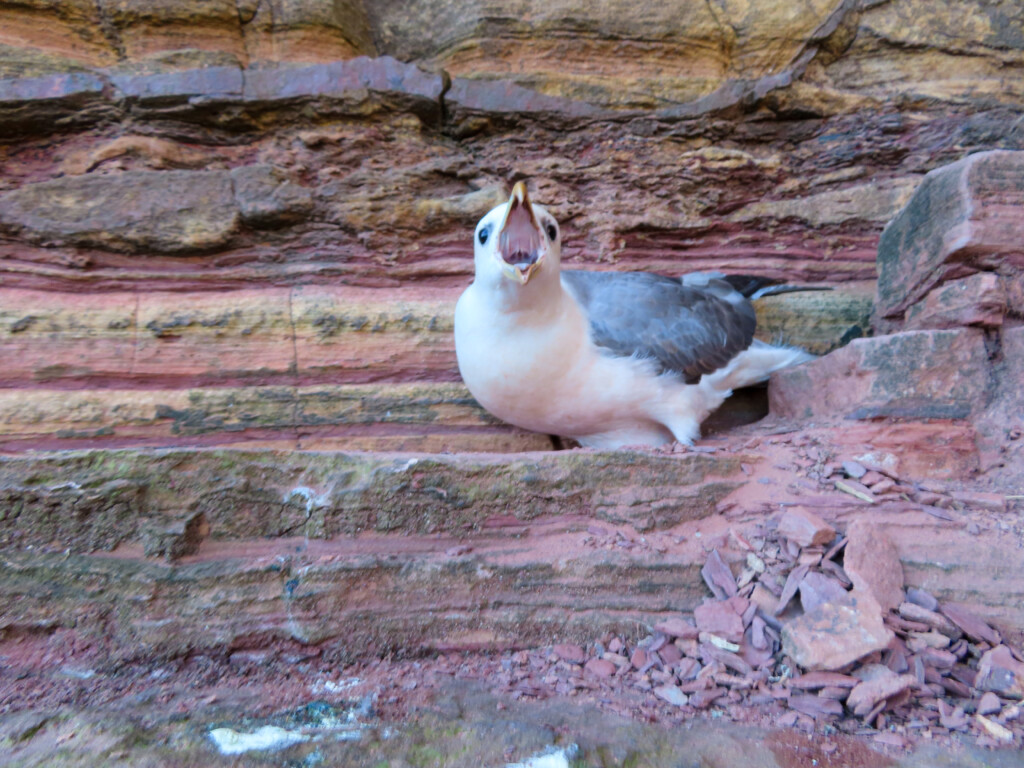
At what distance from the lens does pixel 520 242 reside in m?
2.75

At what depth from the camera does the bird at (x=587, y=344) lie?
9.18 ft

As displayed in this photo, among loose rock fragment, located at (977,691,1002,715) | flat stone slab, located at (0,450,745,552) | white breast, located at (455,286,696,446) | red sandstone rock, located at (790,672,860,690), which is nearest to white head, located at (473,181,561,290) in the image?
white breast, located at (455,286,696,446)

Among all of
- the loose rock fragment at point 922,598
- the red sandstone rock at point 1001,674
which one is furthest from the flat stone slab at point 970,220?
the red sandstone rock at point 1001,674

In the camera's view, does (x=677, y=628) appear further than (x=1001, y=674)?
Yes

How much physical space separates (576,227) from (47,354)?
3114mm

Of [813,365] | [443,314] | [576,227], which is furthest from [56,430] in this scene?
[813,365]

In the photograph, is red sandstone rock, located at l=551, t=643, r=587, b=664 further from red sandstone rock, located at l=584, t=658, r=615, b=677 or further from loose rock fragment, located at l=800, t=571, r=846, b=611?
loose rock fragment, located at l=800, t=571, r=846, b=611

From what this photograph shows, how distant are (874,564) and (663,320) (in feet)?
5.25

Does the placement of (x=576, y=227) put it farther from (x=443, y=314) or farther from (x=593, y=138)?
(x=443, y=314)

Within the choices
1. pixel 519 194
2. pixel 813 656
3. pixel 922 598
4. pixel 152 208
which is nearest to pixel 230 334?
pixel 152 208

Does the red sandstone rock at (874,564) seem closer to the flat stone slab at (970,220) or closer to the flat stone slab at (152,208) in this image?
the flat stone slab at (970,220)

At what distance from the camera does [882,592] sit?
2025 mm

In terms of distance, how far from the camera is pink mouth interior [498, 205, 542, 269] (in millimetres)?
2707

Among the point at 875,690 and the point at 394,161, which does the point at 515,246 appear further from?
the point at 875,690
